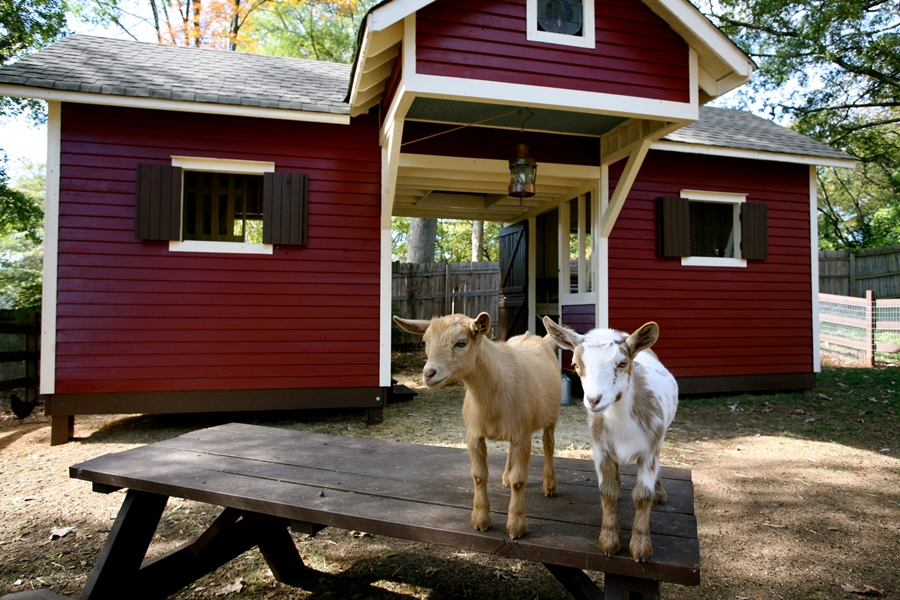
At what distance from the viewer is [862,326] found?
38.8 feet

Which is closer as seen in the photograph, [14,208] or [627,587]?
[627,587]

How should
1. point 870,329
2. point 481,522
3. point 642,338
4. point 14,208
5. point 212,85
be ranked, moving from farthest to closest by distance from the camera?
point 870,329
point 14,208
point 212,85
point 481,522
point 642,338

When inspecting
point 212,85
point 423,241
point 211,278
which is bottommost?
point 211,278

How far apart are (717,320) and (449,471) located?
714 centimetres

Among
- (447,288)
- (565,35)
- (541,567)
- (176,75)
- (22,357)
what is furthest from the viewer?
(447,288)

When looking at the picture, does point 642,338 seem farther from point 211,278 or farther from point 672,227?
point 672,227

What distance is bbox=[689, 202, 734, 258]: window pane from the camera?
348 inches

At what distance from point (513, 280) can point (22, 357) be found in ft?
27.9

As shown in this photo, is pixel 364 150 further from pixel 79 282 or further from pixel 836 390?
pixel 836 390

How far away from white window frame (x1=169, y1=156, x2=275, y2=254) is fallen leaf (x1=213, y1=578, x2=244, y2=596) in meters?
4.31

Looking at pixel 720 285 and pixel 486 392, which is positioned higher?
pixel 720 285

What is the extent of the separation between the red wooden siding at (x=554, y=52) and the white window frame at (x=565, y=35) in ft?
0.17

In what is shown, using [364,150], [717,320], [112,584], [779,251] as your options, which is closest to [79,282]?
[364,150]

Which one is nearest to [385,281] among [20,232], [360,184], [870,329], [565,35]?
[360,184]
